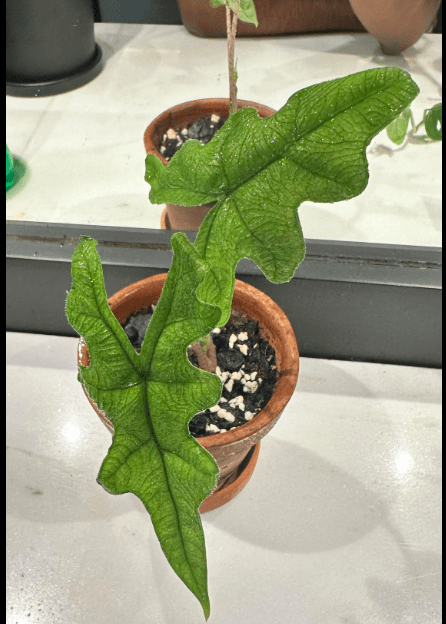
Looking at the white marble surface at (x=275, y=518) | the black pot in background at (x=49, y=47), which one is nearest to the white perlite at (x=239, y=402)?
the white marble surface at (x=275, y=518)

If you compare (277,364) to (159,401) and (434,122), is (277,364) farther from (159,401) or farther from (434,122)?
(434,122)

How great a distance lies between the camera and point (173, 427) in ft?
1.54

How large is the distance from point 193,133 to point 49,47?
0.98ft

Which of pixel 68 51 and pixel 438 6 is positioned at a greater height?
pixel 438 6

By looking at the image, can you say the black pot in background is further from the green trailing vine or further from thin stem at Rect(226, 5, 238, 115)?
the green trailing vine

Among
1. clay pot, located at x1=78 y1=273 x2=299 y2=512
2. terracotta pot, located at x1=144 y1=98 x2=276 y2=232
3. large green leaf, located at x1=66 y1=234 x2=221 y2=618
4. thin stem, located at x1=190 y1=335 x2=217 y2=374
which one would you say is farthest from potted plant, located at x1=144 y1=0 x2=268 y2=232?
large green leaf, located at x1=66 y1=234 x2=221 y2=618

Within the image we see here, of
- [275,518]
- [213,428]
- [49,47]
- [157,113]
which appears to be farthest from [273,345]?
[49,47]

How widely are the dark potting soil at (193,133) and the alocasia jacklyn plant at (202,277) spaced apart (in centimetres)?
44

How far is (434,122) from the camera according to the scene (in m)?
0.91

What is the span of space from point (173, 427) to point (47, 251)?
55 centimetres

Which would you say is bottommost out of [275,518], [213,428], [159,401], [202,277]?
[275,518]

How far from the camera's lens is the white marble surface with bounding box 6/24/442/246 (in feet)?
3.06

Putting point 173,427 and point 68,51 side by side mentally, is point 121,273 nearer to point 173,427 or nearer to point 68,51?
point 68,51

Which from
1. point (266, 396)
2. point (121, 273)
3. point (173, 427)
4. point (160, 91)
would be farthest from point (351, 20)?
point (173, 427)
